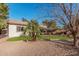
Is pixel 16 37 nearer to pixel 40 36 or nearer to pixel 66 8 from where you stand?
pixel 40 36

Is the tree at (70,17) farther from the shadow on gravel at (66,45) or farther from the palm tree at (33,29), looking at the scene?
the palm tree at (33,29)

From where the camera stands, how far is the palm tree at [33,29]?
531 cm

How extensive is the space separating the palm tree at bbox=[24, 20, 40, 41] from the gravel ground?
122mm

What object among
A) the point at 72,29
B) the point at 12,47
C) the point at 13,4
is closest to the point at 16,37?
the point at 12,47

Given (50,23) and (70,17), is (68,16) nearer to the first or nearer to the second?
(70,17)

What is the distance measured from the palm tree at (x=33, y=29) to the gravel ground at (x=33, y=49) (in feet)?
0.40

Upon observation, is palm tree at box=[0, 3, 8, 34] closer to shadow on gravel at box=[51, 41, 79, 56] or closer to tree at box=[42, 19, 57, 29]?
tree at box=[42, 19, 57, 29]

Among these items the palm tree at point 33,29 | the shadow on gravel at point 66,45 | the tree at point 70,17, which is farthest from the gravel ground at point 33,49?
the tree at point 70,17

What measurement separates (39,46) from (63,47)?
0.42 meters

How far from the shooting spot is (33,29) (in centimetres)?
536

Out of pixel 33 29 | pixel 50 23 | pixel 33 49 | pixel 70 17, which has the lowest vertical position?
pixel 33 49

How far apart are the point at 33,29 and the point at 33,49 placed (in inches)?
13.7

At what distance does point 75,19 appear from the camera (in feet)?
17.3

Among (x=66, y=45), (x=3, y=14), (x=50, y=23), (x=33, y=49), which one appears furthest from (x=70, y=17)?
(x=3, y=14)
